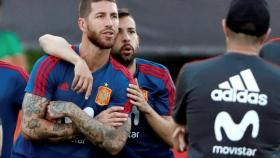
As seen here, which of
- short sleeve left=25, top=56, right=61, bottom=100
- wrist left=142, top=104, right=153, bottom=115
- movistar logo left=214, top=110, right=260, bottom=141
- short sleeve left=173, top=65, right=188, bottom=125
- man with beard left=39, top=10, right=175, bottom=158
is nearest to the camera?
movistar logo left=214, top=110, right=260, bottom=141

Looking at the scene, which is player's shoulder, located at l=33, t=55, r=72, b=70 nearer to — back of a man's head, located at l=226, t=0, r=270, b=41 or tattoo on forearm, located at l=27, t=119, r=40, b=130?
tattoo on forearm, located at l=27, t=119, r=40, b=130

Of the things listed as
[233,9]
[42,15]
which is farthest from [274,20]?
[233,9]

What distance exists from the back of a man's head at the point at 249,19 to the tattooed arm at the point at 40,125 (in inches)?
64.3

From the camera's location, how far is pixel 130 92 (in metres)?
7.18

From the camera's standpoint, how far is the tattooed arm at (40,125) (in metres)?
6.95

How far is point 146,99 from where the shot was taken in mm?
7602

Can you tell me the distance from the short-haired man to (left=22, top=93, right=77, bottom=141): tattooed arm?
1317 millimetres

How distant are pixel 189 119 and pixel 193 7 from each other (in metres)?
4.91

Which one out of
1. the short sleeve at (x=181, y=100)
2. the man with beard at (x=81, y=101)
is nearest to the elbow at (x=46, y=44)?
the man with beard at (x=81, y=101)

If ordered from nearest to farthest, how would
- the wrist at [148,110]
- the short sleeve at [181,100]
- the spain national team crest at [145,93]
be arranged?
1. the short sleeve at [181,100]
2. the wrist at [148,110]
3. the spain national team crest at [145,93]

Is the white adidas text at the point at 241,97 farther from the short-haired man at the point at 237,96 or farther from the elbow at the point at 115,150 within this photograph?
the elbow at the point at 115,150

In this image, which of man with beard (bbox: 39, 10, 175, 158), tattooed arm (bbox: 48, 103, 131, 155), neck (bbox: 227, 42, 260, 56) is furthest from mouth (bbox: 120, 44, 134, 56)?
neck (bbox: 227, 42, 260, 56)

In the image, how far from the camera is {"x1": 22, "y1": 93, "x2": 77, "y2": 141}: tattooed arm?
6.95 m

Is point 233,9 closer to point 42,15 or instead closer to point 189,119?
point 189,119
